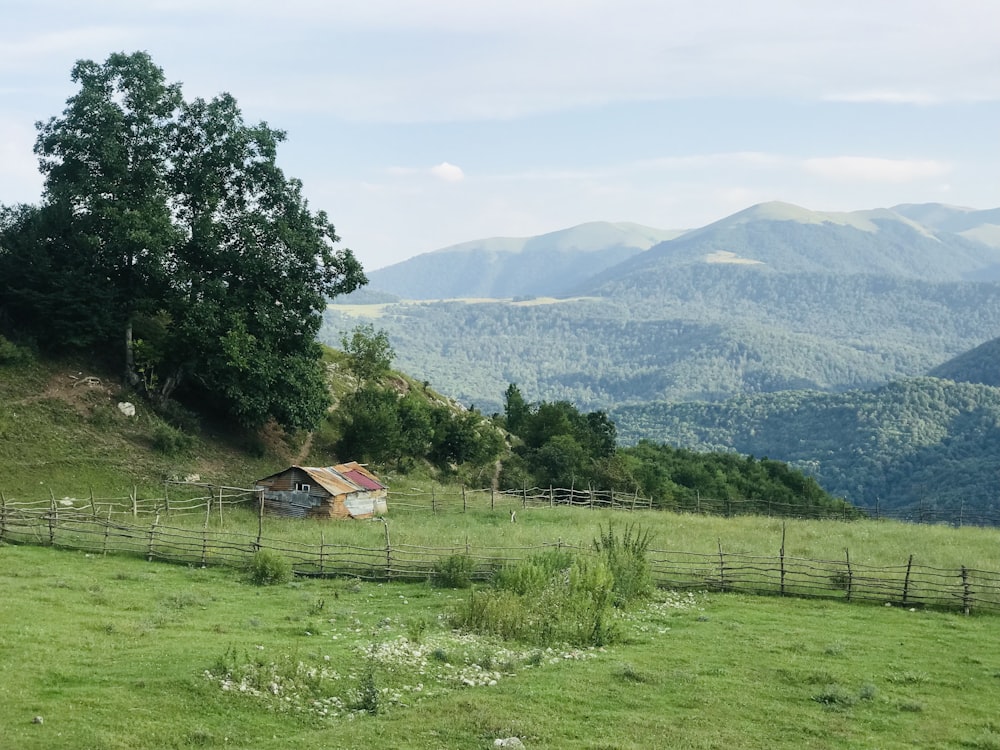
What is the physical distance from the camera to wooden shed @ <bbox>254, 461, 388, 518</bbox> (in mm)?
42781

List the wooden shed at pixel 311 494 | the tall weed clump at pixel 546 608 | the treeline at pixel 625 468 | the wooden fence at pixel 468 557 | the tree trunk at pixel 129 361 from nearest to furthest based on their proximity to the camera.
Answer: the tall weed clump at pixel 546 608
the wooden fence at pixel 468 557
the wooden shed at pixel 311 494
the tree trunk at pixel 129 361
the treeline at pixel 625 468

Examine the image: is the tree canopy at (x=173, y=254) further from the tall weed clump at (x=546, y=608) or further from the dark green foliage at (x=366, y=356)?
the tall weed clump at (x=546, y=608)

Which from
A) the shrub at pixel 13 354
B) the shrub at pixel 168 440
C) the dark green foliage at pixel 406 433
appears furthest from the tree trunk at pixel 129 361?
the dark green foliage at pixel 406 433

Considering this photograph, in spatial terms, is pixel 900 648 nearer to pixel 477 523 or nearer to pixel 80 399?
pixel 477 523

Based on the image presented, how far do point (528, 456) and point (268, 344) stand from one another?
2522 centimetres

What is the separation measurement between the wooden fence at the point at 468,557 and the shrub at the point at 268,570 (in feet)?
4.81

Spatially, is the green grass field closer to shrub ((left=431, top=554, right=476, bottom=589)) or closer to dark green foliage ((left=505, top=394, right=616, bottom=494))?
shrub ((left=431, top=554, right=476, bottom=589))

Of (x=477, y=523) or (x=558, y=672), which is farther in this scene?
(x=477, y=523)

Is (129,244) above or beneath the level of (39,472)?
above

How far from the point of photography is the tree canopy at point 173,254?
4609 cm

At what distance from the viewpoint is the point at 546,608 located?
2477 cm

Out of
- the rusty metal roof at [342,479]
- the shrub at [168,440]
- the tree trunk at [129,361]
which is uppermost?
the tree trunk at [129,361]

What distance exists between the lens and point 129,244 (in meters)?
45.8

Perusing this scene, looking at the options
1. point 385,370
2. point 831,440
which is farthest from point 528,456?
point 831,440
